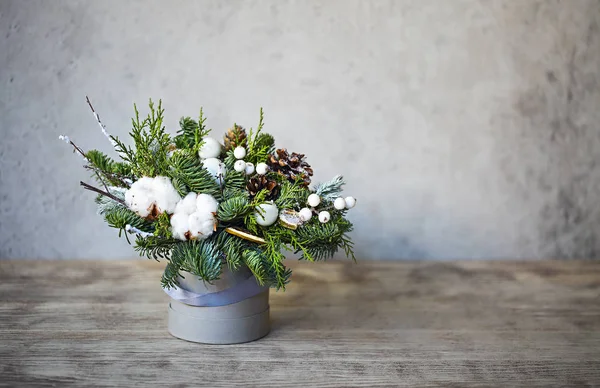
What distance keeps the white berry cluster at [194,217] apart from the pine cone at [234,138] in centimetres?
14

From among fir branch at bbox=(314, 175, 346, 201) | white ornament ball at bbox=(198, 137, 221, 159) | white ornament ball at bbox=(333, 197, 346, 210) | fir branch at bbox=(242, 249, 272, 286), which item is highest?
white ornament ball at bbox=(198, 137, 221, 159)

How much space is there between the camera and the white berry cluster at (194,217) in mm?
1060

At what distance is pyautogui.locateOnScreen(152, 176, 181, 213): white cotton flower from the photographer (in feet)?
3.47

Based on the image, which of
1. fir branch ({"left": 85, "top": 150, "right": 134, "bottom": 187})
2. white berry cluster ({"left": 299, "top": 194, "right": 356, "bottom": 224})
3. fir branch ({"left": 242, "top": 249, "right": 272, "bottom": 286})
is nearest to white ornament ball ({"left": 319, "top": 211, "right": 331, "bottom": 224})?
white berry cluster ({"left": 299, "top": 194, "right": 356, "bottom": 224})

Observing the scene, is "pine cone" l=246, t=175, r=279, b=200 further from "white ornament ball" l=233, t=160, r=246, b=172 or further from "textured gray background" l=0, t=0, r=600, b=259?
"textured gray background" l=0, t=0, r=600, b=259

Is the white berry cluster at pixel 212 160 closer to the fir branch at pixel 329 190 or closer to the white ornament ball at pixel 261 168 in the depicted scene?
the white ornament ball at pixel 261 168

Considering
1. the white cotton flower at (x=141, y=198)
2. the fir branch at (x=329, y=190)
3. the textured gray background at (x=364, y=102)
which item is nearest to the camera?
the white cotton flower at (x=141, y=198)

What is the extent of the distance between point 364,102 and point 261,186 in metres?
1.00

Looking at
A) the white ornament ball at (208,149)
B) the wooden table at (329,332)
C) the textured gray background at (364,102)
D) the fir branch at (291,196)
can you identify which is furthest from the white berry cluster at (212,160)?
the textured gray background at (364,102)

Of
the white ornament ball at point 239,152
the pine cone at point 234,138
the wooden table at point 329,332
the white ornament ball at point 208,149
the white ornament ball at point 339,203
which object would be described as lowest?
the wooden table at point 329,332

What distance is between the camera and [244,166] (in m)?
1.12

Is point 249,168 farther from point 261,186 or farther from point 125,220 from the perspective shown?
point 125,220

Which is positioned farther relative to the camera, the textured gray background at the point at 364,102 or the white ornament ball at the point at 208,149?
the textured gray background at the point at 364,102

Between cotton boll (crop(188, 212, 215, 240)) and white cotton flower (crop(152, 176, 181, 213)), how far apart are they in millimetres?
39
